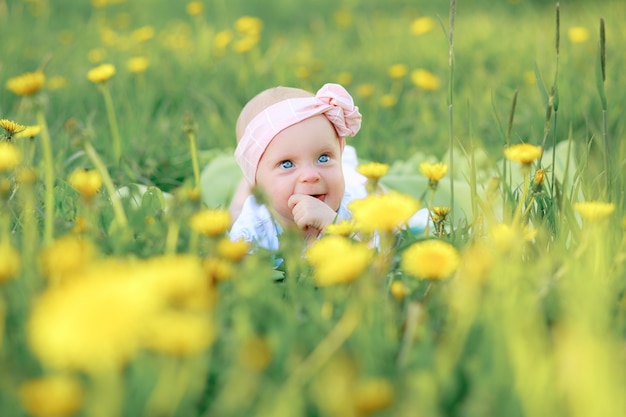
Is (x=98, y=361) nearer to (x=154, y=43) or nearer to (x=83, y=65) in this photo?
(x=83, y=65)

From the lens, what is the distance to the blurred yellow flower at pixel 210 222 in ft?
3.76

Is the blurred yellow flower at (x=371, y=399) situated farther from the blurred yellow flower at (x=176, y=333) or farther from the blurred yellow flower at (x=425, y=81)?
the blurred yellow flower at (x=425, y=81)

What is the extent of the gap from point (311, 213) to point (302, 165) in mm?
178

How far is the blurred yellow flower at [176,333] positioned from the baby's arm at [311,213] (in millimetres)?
1069

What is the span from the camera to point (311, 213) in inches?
72.4

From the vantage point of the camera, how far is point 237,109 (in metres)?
Answer: 3.05

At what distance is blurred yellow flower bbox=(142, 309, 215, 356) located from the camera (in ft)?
2.44

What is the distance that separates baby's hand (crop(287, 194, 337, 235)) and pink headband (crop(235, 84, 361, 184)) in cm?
18

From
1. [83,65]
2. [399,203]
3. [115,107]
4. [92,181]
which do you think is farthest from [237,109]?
[399,203]

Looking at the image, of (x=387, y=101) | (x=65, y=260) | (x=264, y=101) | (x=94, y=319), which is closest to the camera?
(x=94, y=319)

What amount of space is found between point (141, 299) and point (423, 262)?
43 centimetres

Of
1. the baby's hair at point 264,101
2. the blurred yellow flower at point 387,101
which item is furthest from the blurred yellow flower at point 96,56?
the baby's hair at point 264,101

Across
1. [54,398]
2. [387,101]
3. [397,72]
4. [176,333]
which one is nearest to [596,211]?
[176,333]

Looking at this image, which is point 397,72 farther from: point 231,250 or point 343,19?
point 231,250
